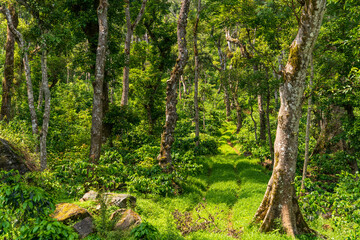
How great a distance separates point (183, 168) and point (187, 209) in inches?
105

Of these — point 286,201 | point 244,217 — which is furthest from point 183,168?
point 286,201

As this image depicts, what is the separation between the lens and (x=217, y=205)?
1144 centimetres

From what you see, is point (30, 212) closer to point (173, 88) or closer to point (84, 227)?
point (84, 227)

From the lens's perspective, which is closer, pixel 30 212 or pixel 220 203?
pixel 30 212

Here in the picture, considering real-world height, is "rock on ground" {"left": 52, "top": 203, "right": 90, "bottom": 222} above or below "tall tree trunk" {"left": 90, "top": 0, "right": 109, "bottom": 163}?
below

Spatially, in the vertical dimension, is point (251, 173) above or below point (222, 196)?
above

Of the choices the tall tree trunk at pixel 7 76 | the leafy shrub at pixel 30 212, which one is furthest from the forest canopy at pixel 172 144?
the tall tree trunk at pixel 7 76

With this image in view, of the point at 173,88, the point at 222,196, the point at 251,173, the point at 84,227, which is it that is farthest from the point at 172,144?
the point at 84,227

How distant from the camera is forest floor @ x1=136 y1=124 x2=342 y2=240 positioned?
27.0ft

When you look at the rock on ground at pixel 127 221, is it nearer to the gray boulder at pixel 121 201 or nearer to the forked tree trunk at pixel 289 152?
the gray boulder at pixel 121 201

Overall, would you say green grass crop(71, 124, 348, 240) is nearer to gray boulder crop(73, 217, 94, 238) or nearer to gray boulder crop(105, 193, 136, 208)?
gray boulder crop(105, 193, 136, 208)

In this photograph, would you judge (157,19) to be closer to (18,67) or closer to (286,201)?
(18,67)

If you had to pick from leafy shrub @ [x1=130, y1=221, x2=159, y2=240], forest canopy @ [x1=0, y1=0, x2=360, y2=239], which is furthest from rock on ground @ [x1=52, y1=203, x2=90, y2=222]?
leafy shrub @ [x1=130, y1=221, x2=159, y2=240]

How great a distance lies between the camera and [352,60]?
1241 centimetres
